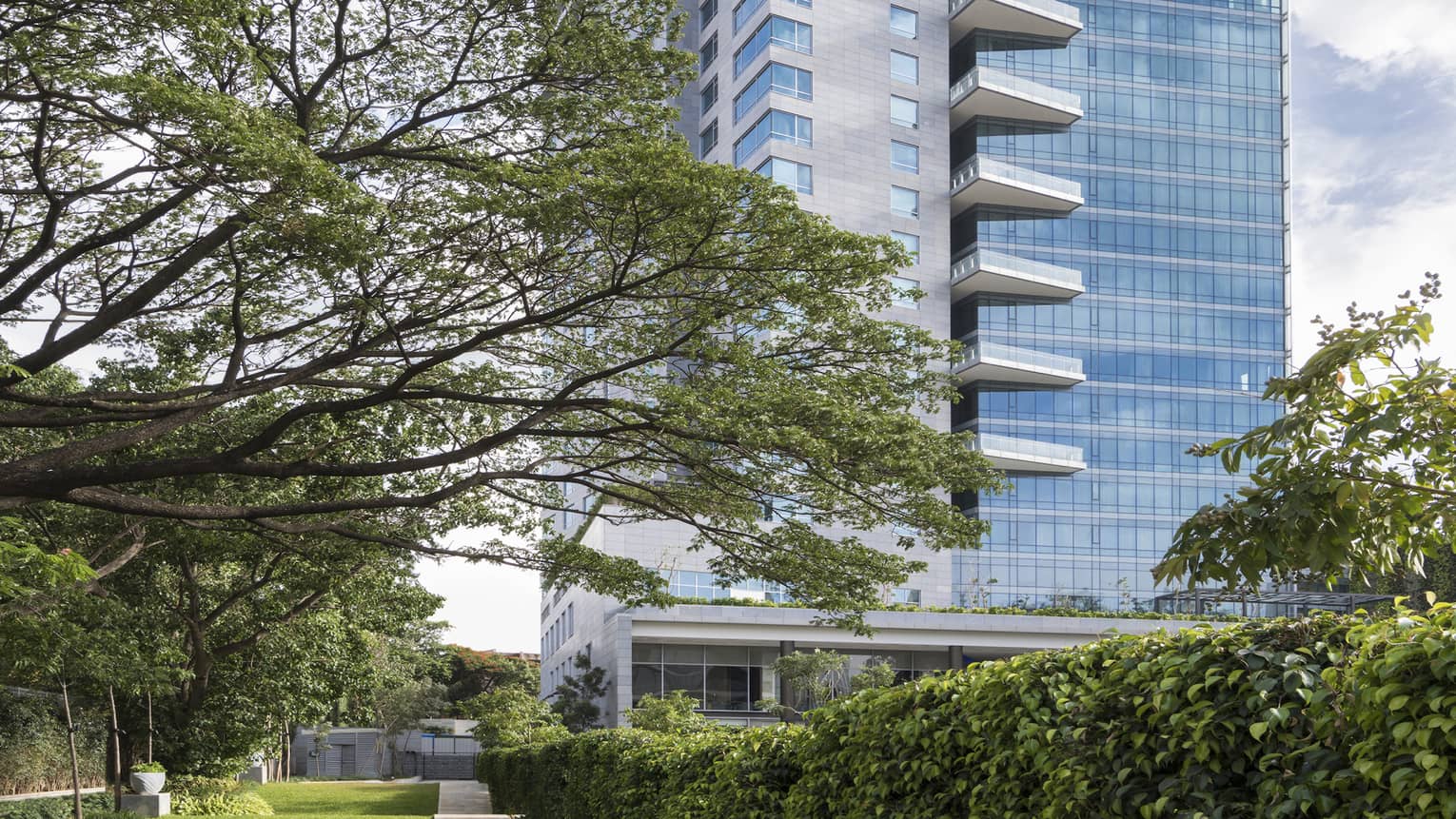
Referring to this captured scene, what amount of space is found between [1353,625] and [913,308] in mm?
51266

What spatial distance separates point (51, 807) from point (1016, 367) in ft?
137

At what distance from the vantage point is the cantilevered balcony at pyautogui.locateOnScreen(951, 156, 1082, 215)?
187ft

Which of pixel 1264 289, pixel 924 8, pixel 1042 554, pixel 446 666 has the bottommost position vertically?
pixel 446 666

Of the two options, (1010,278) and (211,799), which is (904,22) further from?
(211,799)

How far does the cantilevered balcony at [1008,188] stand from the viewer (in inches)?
2248

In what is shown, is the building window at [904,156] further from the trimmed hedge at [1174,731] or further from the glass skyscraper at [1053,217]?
the trimmed hedge at [1174,731]

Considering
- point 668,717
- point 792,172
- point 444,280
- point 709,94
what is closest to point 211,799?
point 668,717

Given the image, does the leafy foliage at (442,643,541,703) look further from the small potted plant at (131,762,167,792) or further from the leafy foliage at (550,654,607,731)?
the small potted plant at (131,762,167,792)

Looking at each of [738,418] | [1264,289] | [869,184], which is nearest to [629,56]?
[738,418]

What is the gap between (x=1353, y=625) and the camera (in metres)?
3.78

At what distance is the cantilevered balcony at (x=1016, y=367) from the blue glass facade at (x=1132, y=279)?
494mm

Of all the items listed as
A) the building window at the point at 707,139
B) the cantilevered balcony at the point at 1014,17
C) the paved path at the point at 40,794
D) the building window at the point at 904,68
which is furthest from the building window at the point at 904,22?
the paved path at the point at 40,794

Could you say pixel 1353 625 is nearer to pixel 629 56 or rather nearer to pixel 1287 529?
pixel 1287 529

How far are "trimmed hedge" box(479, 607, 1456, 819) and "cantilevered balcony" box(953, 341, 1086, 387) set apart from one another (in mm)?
50329
